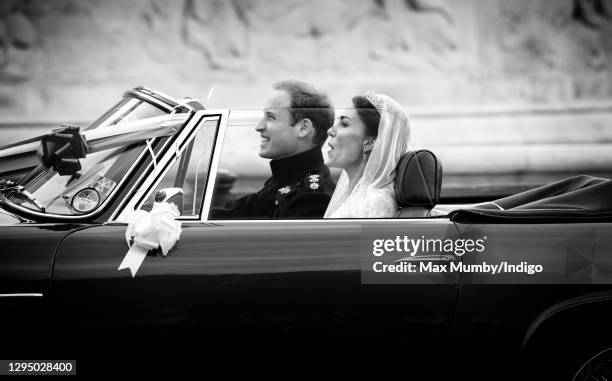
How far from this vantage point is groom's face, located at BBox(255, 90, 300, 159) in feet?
12.0

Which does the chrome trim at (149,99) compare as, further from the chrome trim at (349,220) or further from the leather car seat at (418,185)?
the leather car seat at (418,185)

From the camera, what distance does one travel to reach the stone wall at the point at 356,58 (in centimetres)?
932

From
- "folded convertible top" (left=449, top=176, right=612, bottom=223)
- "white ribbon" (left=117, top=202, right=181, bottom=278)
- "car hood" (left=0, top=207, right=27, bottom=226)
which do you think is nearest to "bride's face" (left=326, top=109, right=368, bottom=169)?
"folded convertible top" (left=449, top=176, right=612, bottom=223)

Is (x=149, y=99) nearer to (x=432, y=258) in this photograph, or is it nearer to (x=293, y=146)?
(x=293, y=146)

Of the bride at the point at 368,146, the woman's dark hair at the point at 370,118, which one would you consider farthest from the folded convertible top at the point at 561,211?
the woman's dark hair at the point at 370,118

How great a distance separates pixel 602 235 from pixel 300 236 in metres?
1.10

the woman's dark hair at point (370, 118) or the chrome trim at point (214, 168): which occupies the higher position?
the woman's dark hair at point (370, 118)

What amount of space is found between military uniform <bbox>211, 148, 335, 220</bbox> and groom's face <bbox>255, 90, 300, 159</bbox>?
40 mm

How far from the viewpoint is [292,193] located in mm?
3582

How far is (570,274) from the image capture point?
10.2 ft

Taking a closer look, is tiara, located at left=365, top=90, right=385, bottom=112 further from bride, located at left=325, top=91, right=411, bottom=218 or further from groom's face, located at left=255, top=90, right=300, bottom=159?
groom's face, located at left=255, top=90, right=300, bottom=159

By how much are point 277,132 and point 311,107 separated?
0.63ft

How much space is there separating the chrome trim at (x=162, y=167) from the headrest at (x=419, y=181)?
0.77 m

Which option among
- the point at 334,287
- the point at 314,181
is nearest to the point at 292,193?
the point at 314,181
